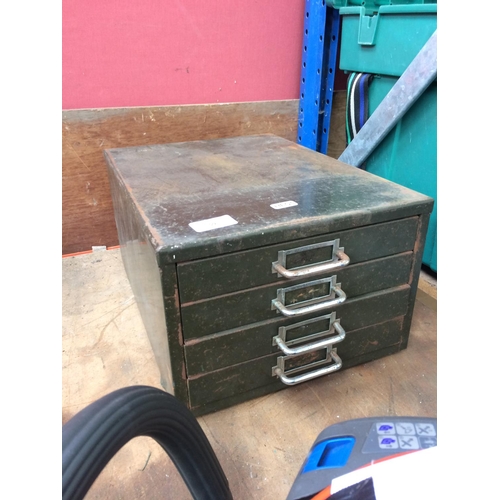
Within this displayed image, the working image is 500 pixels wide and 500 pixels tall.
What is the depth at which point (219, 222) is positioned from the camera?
525 mm

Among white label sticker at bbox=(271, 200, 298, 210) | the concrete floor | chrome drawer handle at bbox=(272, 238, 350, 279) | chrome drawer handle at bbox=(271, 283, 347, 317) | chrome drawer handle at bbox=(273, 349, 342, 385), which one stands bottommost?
the concrete floor

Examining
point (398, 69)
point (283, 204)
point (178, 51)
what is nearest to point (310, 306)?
point (283, 204)

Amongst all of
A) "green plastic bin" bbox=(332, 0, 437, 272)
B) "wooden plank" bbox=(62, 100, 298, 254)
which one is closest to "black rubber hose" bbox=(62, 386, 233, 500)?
"green plastic bin" bbox=(332, 0, 437, 272)

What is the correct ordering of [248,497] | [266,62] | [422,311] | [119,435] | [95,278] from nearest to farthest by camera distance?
1. [119,435]
2. [248,497]
3. [422,311]
4. [95,278]
5. [266,62]

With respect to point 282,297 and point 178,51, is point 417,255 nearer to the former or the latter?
point 282,297

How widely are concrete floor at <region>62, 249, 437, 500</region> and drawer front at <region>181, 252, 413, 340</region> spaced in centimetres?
15

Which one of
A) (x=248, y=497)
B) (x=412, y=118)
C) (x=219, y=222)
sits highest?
(x=412, y=118)

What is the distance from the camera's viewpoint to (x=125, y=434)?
0.87ft

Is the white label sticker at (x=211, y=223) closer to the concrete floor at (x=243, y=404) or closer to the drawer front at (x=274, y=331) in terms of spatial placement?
the drawer front at (x=274, y=331)

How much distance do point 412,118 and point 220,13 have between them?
52cm

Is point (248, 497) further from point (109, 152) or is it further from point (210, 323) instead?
point (109, 152)

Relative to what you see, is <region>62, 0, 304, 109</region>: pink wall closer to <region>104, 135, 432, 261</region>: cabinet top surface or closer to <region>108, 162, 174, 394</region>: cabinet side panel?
<region>104, 135, 432, 261</region>: cabinet top surface

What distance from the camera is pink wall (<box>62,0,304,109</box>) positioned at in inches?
35.6

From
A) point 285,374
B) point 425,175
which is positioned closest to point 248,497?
point 285,374
